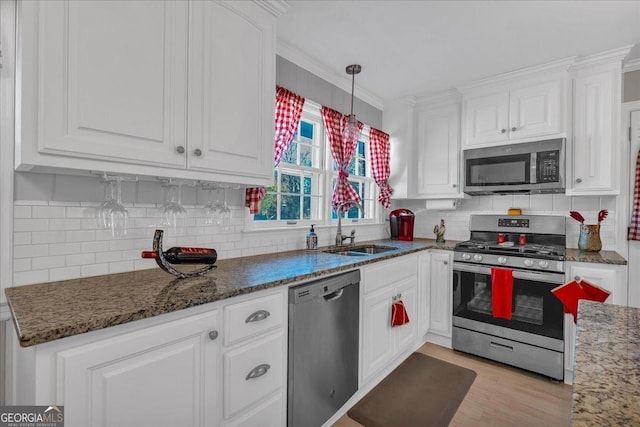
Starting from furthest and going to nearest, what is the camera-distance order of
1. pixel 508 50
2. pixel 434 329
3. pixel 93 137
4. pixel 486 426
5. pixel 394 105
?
1. pixel 394 105
2. pixel 434 329
3. pixel 508 50
4. pixel 486 426
5. pixel 93 137

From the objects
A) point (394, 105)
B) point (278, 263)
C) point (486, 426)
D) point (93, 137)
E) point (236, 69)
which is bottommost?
point (486, 426)

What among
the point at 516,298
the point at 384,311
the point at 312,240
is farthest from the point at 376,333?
the point at 516,298

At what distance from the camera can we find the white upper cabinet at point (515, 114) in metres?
2.72

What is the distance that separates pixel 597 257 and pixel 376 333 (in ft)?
5.77

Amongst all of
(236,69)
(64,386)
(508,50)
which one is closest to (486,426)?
(64,386)

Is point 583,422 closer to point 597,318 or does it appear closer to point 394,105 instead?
point 597,318

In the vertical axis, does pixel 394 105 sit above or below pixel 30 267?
above

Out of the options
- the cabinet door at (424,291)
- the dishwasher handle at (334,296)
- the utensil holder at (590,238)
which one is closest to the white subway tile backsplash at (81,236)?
the dishwasher handle at (334,296)

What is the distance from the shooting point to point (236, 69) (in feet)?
5.55

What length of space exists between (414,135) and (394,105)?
16.1 inches

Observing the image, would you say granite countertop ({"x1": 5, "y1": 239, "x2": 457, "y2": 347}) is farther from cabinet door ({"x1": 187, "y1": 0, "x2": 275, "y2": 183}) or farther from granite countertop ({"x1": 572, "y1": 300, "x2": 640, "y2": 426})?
granite countertop ({"x1": 572, "y1": 300, "x2": 640, "y2": 426})

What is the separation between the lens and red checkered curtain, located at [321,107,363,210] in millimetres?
2857

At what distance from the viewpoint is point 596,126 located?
2586 millimetres

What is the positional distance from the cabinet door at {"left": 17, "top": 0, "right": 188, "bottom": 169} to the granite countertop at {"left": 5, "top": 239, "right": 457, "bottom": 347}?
0.50 meters
